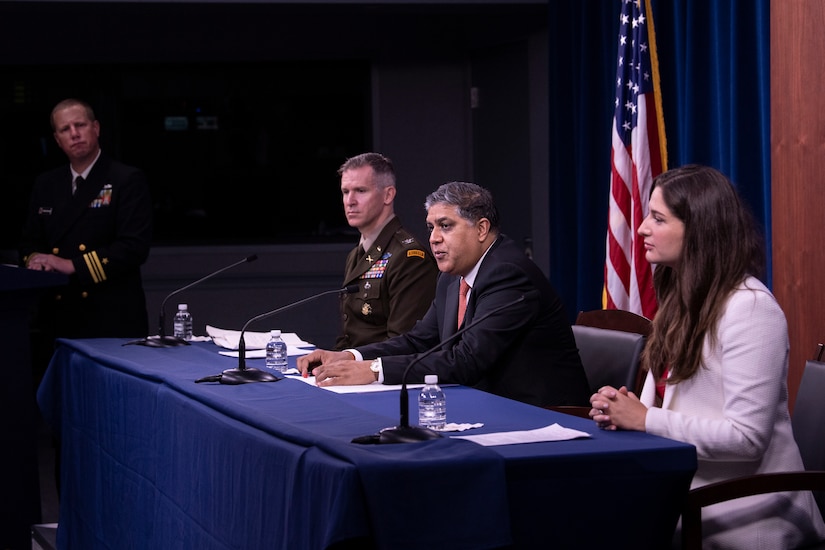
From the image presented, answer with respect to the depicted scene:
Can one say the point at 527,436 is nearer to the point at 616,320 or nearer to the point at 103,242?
the point at 616,320

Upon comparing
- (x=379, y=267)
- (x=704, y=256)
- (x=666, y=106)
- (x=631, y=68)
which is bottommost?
(x=379, y=267)

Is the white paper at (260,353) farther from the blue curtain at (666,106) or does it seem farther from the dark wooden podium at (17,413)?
the blue curtain at (666,106)

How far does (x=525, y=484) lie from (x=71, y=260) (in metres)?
2.90

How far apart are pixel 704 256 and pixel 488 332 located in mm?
784

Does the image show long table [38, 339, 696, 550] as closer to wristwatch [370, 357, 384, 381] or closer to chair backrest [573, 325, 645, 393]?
wristwatch [370, 357, 384, 381]

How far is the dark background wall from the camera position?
767cm

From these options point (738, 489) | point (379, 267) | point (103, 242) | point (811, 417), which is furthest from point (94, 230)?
point (738, 489)

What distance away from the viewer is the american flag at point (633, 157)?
4828 mm

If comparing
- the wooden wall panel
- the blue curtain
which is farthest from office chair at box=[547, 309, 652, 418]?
the blue curtain

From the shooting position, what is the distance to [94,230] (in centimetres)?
460

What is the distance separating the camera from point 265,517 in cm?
228

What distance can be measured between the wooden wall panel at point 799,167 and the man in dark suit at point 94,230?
2415 mm

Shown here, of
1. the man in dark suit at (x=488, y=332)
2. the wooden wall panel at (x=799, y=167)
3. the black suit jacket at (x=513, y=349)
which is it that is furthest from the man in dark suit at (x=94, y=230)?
the wooden wall panel at (x=799, y=167)

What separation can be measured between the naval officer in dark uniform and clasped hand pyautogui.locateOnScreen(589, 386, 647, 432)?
1.52m
